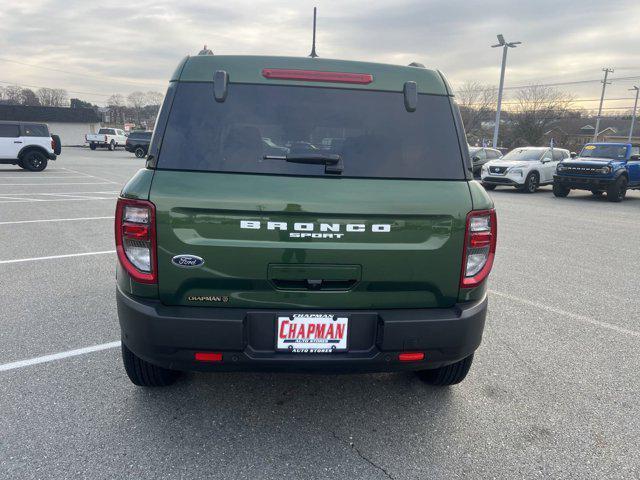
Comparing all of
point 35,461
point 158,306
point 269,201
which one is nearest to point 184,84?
point 269,201

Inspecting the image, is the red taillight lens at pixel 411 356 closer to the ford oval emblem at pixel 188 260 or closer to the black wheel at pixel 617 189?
the ford oval emblem at pixel 188 260

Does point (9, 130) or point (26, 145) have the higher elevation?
point (9, 130)

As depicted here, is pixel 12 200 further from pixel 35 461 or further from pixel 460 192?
pixel 460 192

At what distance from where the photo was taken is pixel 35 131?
2012 centimetres

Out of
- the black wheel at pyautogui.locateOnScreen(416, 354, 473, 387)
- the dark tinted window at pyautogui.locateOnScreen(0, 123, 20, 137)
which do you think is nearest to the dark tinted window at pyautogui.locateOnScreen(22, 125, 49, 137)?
the dark tinted window at pyautogui.locateOnScreen(0, 123, 20, 137)

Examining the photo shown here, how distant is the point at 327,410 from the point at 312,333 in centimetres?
85

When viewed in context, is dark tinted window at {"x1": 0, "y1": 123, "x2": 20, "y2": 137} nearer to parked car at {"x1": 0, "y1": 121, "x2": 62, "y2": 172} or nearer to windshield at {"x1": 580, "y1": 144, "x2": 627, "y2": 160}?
parked car at {"x1": 0, "y1": 121, "x2": 62, "y2": 172}

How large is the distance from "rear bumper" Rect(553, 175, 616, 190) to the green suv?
52.1 feet

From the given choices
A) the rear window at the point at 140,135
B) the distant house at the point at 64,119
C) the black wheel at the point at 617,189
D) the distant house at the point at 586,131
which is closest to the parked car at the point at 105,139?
the rear window at the point at 140,135

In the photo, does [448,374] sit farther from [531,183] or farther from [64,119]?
[64,119]

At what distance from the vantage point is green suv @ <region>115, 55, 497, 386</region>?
7.74 feet

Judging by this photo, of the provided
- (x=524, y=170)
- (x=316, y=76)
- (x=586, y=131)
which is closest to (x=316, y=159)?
(x=316, y=76)

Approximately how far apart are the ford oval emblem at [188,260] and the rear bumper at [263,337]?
0.77ft

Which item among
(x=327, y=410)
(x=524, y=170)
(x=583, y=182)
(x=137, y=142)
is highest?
(x=137, y=142)
